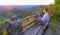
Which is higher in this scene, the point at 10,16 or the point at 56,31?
the point at 10,16

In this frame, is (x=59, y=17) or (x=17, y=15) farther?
(x=59, y=17)

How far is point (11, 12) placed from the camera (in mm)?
1386

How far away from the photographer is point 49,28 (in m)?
1.49

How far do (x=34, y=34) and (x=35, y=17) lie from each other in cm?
18

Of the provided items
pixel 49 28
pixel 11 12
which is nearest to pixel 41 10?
pixel 49 28

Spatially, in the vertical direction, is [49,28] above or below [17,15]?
below

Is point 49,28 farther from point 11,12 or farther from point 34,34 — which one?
point 11,12

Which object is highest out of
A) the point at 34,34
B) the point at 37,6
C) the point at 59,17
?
the point at 37,6

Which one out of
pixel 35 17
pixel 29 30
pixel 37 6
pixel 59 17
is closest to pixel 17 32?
pixel 29 30

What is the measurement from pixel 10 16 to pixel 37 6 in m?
0.32

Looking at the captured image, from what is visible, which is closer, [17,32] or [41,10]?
[17,32]

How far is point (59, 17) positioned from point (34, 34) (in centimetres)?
35

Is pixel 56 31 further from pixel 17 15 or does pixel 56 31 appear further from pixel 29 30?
pixel 17 15

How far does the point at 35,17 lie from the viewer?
1.46 m
